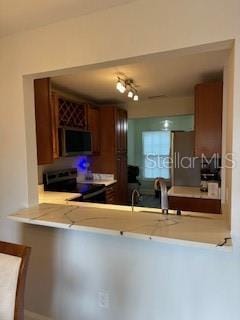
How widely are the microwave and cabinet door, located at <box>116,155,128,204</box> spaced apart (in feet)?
2.60

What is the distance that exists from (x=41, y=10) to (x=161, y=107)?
3.42 metres

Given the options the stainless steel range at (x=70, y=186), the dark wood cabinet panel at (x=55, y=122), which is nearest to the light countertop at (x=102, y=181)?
the stainless steel range at (x=70, y=186)

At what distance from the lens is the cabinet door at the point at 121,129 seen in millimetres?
4785

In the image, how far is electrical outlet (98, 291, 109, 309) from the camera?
70.9 inches

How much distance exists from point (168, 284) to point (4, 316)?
0.99m

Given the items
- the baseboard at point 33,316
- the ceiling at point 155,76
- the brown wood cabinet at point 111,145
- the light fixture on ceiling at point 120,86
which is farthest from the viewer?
the brown wood cabinet at point 111,145

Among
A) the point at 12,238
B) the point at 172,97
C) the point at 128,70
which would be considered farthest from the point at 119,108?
the point at 12,238

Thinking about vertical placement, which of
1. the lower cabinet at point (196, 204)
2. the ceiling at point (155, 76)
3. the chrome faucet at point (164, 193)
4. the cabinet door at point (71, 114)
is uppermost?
the ceiling at point (155, 76)

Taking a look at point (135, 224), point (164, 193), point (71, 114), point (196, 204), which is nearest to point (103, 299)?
point (135, 224)

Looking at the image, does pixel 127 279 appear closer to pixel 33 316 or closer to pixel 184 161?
pixel 33 316

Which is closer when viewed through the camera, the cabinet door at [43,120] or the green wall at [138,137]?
the cabinet door at [43,120]

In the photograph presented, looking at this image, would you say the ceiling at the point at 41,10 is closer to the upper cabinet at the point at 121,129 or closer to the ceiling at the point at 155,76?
the ceiling at the point at 155,76

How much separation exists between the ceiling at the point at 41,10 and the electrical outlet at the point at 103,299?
195 cm

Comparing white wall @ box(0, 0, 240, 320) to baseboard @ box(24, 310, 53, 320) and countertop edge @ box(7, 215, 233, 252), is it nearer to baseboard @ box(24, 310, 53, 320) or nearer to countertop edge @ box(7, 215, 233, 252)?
baseboard @ box(24, 310, 53, 320)
